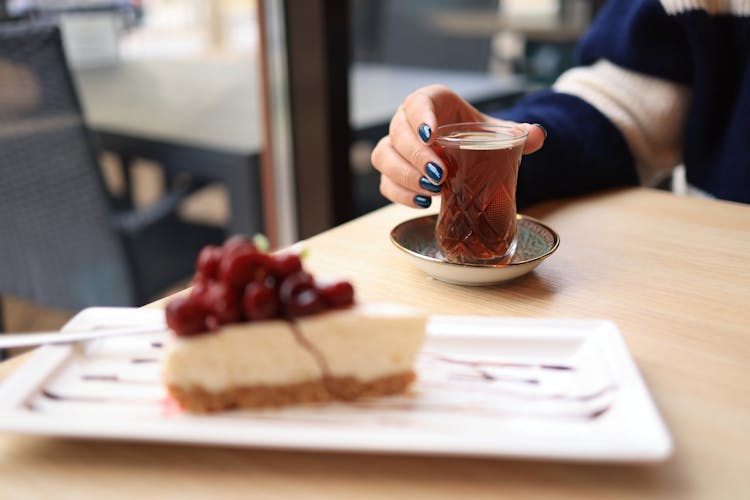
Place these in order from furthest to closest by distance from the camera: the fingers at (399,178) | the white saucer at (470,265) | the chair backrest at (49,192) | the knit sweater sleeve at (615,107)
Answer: the chair backrest at (49,192) < the knit sweater sleeve at (615,107) < the fingers at (399,178) < the white saucer at (470,265)

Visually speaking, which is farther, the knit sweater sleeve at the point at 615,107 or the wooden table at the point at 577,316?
the knit sweater sleeve at the point at 615,107

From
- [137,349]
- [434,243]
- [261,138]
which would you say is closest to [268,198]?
[261,138]

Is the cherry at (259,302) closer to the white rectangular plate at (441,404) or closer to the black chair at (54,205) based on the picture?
the white rectangular plate at (441,404)

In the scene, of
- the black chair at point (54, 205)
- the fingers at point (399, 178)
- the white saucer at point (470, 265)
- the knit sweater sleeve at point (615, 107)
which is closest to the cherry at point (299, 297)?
the white saucer at point (470, 265)

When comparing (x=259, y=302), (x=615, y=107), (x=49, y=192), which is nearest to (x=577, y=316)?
(x=259, y=302)

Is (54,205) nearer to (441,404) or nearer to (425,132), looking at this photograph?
(425,132)

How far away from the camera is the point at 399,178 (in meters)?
0.86

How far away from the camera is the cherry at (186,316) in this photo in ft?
1.59

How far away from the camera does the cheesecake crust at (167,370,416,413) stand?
0.49m

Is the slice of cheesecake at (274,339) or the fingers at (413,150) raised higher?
the fingers at (413,150)

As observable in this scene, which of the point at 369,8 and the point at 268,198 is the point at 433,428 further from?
the point at 369,8

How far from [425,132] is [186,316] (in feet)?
1.28

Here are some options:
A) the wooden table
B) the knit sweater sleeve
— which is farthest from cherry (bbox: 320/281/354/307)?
the knit sweater sleeve

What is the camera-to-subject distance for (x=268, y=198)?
75.7 inches
